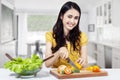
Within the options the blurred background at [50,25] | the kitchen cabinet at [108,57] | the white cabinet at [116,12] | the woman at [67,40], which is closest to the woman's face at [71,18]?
the woman at [67,40]

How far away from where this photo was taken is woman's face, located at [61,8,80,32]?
1.96 metres

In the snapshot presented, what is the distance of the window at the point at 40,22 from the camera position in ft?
34.1

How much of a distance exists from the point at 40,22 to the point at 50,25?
49 cm

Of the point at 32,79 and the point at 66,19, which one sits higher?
the point at 66,19

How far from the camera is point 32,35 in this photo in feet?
34.4

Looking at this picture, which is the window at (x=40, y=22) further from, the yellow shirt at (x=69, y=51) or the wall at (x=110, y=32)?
the yellow shirt at (x=69, y=51)

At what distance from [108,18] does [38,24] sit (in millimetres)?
4735

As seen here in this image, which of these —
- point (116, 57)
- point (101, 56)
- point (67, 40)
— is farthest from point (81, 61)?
point (101, 56)

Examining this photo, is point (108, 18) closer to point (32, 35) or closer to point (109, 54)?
point (109, 54)

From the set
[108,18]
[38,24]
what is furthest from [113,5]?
[38,24]

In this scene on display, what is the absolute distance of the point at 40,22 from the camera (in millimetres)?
10438

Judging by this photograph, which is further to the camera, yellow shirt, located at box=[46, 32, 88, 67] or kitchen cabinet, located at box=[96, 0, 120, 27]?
kitchen cabinet, located at box=[96, 0, 120, 27]

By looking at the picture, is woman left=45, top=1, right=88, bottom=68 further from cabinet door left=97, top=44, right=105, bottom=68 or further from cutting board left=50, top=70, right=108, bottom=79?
cabinet door left=97, top=44, right=105, bottom=68

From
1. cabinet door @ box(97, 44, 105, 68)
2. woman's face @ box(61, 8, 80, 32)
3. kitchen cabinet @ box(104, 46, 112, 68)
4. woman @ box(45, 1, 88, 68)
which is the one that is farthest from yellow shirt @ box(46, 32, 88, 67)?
cabinet door @ box(97, 44, 105, 68)
